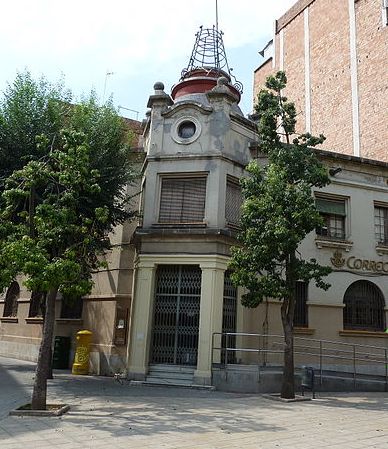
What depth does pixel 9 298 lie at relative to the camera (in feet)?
70.7

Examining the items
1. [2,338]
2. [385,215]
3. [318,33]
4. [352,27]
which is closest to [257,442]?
[385,215]

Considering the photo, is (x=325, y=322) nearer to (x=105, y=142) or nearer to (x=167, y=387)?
(x=167, y=387)

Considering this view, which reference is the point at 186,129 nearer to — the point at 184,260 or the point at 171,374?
the point at 184,260

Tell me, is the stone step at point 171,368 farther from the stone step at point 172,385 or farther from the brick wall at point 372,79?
the brick wall at point 372,79

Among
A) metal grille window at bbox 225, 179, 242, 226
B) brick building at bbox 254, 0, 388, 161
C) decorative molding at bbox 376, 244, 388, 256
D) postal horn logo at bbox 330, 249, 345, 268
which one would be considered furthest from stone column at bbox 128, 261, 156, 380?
brick building at bbox 254, 0, 388, 161

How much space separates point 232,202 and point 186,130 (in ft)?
9.13

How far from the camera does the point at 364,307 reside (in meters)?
16.7

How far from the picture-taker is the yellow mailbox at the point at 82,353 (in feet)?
50.4

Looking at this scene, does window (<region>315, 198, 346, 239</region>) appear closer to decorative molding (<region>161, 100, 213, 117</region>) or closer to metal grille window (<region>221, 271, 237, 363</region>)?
metal grille window (<region>221, 271, 237, 363</region>)

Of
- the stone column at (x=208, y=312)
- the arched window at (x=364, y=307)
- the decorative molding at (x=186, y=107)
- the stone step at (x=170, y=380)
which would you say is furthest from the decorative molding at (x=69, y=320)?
the arched window at (x=364, y=307)


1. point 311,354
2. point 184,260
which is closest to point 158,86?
point 184,260

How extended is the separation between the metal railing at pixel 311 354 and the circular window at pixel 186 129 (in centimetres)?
632

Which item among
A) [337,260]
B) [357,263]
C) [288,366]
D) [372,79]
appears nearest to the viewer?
[288,366]

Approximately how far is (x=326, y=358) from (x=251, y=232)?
6301 millimetres
